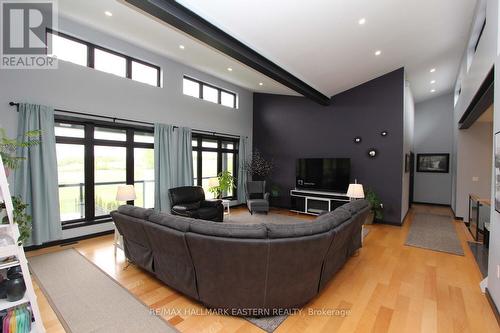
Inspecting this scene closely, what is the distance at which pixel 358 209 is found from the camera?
10.5ft

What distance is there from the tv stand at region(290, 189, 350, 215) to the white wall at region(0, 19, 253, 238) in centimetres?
316

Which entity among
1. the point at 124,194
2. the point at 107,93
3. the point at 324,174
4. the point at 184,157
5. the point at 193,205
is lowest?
the point at 193,205

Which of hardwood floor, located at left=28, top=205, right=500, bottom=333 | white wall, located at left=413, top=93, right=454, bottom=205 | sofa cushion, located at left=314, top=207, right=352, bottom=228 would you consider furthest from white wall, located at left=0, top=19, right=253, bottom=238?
white wall, located at left=413, top=93, right=454, bottom=205

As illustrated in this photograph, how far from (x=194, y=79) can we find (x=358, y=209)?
17.5 feet

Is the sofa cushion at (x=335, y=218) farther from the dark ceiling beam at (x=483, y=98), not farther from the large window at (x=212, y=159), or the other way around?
the large window at (x=212, y=159)

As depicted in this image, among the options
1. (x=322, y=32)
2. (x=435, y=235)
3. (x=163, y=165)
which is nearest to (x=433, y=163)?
(x=435, y=235)

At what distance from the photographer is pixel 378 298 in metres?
2.58

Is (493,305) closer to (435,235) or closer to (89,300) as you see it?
(435,235)

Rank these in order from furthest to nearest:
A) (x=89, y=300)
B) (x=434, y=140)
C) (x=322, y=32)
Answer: (x=434, y=140), (x=322, y=32), (x=89, y=300)

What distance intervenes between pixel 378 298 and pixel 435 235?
3349 millimetres

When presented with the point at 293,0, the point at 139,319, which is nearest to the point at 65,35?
the point at 293,0

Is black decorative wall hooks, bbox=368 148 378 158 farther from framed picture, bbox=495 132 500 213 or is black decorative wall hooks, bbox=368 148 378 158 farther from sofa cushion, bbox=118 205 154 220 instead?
sofa cushion, bbox=118 205 154 220

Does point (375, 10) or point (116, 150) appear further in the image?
point (116, 150)

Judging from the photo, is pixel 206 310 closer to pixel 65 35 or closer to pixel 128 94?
pixel 128 94
